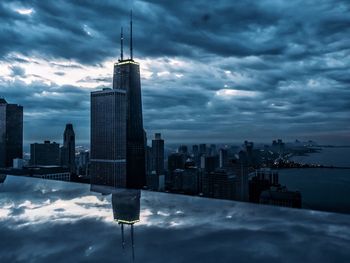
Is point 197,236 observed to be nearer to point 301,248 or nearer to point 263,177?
point 301,248

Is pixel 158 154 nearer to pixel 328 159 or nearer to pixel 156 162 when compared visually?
pixel 156 162

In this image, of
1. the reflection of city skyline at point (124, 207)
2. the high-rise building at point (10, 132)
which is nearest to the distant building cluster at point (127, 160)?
the high-rise building at point (10, 132)

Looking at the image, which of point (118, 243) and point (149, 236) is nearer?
point (118, 243)

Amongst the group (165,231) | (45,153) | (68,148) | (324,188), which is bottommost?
(324,188)

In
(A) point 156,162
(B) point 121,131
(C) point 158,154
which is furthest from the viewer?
(C) point 158,154

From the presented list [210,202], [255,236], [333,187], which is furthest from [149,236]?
[333,187]

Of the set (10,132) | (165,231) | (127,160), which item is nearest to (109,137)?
(127,160)
